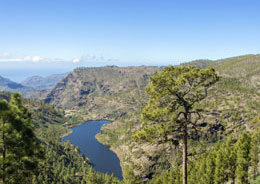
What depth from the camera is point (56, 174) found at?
147500 millimetres

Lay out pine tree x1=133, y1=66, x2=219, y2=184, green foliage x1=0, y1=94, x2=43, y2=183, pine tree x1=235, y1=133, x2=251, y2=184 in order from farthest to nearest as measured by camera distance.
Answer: pine tree x1=235, y1=133, x2=251, y2=184 → pine tree x1=133, y1=66, x2=219, y2=184 → green foliage x1=0, y1=94, x2=43, y2=183

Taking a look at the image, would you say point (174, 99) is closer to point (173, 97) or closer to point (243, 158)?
point (173, 97)

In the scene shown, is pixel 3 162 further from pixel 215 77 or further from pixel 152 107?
pixel 215 77

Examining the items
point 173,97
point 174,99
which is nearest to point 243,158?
point 173,97

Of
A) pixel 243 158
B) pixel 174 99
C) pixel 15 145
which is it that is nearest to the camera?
pixel 15 145

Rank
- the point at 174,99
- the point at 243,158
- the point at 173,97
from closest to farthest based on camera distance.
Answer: the point at 174,99
the point at 173,97
the point at 243,158

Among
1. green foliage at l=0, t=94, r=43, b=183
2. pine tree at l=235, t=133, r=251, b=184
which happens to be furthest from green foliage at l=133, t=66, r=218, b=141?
pine tree at l=235, t=133, r=251, b=184

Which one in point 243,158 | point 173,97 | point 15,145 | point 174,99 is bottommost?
point 243,158

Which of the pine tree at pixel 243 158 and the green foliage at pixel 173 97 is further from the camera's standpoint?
the pine tree at pixel 243 158

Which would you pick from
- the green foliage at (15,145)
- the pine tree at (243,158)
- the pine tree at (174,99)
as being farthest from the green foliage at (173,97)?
the pine tree at (243,158)

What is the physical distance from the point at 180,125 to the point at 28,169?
17.8 meters

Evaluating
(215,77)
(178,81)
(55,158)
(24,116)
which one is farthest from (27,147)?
(55,158)

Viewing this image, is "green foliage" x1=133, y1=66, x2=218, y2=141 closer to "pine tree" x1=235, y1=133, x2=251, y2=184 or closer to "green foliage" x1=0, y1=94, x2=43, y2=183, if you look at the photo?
"green foliage" x1=0, y1=94, x2=43, y2=183

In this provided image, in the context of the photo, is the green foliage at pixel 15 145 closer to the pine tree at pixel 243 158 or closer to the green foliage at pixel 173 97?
the green foliage at pixel 173 97
